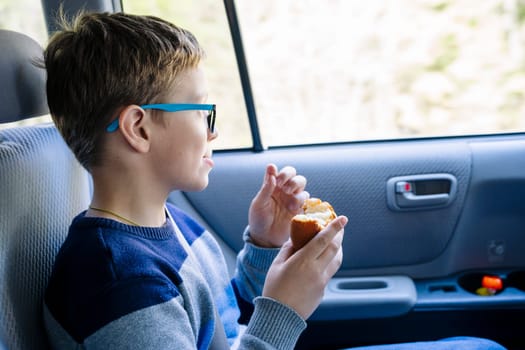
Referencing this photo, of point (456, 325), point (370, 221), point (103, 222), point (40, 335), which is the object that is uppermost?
point (103, 222)

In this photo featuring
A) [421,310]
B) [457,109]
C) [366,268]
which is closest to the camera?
[421,310]

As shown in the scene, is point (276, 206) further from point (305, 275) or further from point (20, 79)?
point (20, 79)

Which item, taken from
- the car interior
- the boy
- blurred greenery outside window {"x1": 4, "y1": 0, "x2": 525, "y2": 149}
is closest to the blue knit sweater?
the boy

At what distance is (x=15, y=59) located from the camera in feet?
3.85

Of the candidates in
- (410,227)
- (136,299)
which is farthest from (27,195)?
(410,227)

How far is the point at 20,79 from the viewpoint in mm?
1181

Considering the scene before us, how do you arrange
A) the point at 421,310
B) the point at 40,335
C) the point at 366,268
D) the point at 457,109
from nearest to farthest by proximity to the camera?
1. the point at 40,335
2. the point at 421,310
3. the point at 366,268
4. the point at 457,109

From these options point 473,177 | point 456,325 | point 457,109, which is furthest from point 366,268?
point 457,109

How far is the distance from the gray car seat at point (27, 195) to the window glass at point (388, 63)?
1291 millimetres

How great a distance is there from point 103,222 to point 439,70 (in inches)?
76.9

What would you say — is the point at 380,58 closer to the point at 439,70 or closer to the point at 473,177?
the point at 439,70

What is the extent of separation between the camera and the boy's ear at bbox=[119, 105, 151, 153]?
1103mm

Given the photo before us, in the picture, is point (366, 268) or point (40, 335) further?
point (366, 268)

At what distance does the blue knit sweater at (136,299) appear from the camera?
962mm
